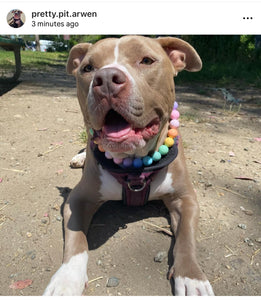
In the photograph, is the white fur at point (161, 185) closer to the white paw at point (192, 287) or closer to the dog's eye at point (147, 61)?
the white paw at point (192, 287)

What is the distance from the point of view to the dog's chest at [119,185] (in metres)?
2.27

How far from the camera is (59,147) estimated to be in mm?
3822

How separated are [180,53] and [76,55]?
0.95 meters

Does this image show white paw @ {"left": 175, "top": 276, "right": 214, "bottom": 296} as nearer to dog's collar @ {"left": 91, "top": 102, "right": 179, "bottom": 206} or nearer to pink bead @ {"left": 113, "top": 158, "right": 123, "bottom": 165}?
dog's collar @ {"left": 91, "top": 102, "right": 179, "bottom": 206}

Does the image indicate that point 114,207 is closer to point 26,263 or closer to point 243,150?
point 26,263

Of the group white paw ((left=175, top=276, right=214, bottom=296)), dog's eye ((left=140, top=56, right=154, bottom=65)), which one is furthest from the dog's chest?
dog's eye ((left=140, top=56, right=154, bottom=65))

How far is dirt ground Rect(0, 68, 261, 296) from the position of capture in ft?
6.06

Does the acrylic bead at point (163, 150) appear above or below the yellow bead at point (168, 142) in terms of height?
below

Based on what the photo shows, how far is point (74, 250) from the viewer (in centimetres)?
195

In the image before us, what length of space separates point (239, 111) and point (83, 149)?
3225 millimetres

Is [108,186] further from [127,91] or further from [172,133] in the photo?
[127,91]

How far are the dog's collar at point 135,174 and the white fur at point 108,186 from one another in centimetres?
4
